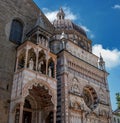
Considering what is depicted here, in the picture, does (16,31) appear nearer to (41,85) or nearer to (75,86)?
(41,85)

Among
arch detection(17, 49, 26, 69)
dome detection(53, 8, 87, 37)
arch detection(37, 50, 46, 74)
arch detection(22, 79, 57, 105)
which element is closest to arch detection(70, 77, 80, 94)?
arch detection(22, 79, 57, 105)

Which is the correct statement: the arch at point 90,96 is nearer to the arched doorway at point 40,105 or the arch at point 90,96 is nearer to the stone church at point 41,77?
the stone church at point 41,77

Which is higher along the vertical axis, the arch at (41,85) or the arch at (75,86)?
the arch at (75,86)

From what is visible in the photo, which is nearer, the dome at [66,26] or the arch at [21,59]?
the arch at [21,59]

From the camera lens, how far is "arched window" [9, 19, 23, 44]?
1745 centimetres

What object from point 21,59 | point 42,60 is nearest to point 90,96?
point 42,60

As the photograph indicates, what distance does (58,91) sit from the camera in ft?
54.6

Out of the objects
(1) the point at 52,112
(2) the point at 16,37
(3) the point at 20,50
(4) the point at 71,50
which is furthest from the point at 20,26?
(1) the point at 52,112

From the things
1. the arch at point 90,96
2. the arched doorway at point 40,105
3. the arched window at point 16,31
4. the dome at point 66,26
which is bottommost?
the arched doorway at point 40,105

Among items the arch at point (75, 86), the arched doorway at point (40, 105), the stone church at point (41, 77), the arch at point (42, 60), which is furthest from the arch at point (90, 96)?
the arch at point (42, 60)

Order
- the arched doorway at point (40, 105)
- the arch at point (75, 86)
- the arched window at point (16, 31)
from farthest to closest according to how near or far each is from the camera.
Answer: the arched window at point (16, 31), the arch at point (75, 86), the arched doorway at point (40, 105)

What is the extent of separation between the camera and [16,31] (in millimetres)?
18031

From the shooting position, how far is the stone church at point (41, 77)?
1438cm

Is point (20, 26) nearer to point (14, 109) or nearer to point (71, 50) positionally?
point (71, 50)
